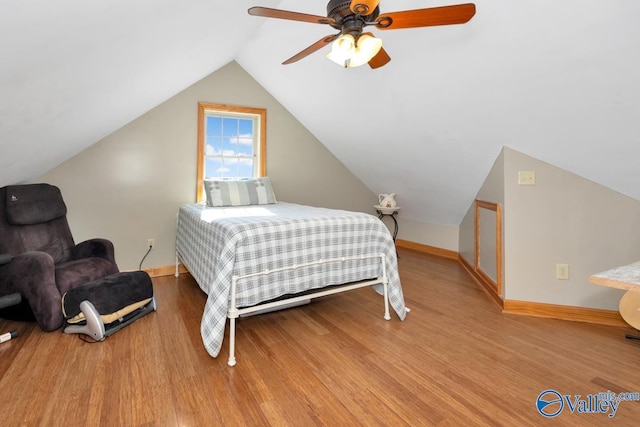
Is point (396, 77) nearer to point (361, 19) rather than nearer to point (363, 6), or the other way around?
point (361, 19)

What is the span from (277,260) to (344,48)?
129cm

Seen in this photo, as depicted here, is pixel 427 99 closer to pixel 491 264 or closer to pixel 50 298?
pixel 491 264

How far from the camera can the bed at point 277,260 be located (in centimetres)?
183

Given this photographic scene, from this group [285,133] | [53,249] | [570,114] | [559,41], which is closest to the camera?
[559,41]

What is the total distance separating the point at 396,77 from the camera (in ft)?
8.74

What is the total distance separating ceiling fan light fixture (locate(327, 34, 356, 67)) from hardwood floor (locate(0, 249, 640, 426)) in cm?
170

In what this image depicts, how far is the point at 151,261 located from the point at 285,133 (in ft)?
7.45

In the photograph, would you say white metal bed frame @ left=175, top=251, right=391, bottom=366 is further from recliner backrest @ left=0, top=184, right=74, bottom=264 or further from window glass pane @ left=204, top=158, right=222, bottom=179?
window glass pane @ left=204, top=158, right=222, bottom=179

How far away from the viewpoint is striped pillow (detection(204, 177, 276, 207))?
3.44 metres

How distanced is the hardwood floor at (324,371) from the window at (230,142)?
192cm

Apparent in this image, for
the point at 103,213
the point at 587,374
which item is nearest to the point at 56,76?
the point at 103,213

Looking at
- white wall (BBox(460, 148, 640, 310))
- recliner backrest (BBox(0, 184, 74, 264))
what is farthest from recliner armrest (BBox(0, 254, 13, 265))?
white wall (BBox(460, 148, 640, 310))

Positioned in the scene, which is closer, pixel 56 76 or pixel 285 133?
pixel 56 76

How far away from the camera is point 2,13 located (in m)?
0.98
